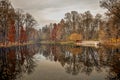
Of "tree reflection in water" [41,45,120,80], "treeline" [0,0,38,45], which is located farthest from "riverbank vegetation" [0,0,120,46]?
"tree reflection in water" [41,45,120,80]

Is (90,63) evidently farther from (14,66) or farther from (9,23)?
(9,23)

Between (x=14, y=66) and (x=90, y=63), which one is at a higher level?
(x=14, y=66)

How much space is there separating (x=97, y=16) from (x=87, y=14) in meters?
7.22

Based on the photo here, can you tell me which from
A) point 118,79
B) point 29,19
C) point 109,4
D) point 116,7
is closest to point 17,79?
point 118,79

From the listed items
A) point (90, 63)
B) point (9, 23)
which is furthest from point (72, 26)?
point (90, 63)

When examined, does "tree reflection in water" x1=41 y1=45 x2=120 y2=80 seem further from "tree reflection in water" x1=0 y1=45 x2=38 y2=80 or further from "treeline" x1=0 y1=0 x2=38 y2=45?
"treeline" x1=0 y1=0 x2=38 y2=45

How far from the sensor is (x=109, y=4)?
56.4 metres

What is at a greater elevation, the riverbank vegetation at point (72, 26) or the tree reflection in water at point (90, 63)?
the riverbank vegetation at point (72, 26)

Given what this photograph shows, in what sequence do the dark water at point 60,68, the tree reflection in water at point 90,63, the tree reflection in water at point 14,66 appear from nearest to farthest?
the dark water at point 60,68
the tree reflection in water at point 14,66
the tree reflection in water at point 90,63

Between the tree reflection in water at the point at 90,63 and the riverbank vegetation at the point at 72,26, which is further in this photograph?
the riverbank vegetation at the point at 72,26

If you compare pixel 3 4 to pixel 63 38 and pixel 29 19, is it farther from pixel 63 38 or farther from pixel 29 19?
pixel 63 38

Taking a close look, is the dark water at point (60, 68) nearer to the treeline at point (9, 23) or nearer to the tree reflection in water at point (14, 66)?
the tree reflection in water at point (14, 66)

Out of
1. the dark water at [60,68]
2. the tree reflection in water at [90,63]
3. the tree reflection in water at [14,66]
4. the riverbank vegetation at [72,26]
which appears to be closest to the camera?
the dark water at [60,68]

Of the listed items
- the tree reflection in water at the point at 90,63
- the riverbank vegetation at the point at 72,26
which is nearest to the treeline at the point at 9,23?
the riverbank vegetation at the point at 72,26
